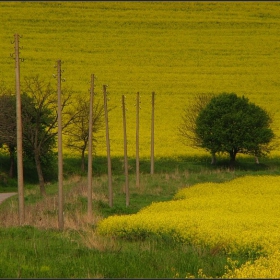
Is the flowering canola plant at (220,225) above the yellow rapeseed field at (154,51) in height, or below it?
below

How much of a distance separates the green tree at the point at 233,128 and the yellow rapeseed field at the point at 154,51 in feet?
9.10

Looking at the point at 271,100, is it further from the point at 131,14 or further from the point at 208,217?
the point at 208,217

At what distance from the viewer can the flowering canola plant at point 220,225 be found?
20797 millimetres

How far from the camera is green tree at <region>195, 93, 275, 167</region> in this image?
2650 inches

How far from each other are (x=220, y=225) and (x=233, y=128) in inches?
1769

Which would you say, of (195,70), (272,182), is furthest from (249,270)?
(195,70)

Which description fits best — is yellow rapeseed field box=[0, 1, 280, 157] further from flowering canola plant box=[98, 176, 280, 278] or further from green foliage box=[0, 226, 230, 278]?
green foliage box=[0, 226, 230, 278]

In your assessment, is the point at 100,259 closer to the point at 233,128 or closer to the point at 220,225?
the point at 220,225

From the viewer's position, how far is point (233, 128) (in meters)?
68.4

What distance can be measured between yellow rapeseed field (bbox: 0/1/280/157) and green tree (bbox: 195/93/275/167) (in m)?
2.77

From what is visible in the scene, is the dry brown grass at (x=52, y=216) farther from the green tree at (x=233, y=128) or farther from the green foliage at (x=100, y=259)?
the green tree at (x=233, y=128)

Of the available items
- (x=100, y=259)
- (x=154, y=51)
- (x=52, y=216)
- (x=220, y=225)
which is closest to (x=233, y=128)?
(x=154, y=51)

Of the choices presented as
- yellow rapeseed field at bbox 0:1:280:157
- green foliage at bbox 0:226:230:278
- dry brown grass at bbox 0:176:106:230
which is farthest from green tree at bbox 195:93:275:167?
green foliage at bbox 0:226:230:278

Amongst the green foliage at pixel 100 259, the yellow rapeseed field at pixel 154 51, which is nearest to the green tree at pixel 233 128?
the yellow rapeseed field at pixel 154 51
